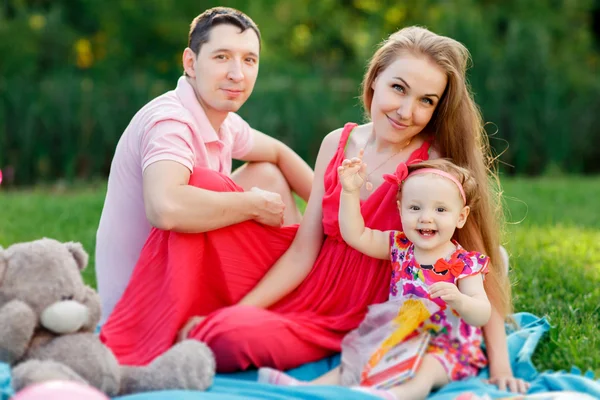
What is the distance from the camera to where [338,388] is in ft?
8.58

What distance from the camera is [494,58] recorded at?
8.30 metres

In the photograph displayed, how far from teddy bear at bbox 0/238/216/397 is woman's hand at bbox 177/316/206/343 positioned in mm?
232


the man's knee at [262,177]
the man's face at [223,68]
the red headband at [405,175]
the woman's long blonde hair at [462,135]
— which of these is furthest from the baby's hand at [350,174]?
the man's knee at [262,177]

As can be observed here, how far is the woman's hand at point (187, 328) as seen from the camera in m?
2.95

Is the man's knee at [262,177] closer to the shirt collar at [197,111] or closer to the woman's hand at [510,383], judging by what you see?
the shirt collar at [197,111]

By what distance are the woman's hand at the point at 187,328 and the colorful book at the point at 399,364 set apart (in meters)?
0.66

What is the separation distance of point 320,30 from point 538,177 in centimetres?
488

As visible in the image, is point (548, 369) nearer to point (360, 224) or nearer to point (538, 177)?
point (360, 224)

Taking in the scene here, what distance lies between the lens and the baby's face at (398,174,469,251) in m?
2.84

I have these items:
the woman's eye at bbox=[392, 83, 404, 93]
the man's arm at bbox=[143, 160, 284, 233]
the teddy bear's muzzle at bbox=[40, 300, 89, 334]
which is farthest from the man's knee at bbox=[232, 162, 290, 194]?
the teddy bear's muzzle at bbox=[40, 300, 89, 334]

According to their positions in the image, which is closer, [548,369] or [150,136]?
[548,369]

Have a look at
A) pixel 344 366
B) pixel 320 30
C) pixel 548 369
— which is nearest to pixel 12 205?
pixel 344 366

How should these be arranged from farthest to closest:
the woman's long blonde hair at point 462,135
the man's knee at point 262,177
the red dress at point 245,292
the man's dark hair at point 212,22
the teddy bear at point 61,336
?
the man's knee at point 262,177, the man's dark hair at point 212,22, the woman's long blonde hair at point 462,135, the red dress at point 245,292, the teddy bear at point 61,336

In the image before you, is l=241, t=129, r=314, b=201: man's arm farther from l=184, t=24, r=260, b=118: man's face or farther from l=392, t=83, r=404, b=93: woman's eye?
l=392, t=83, r=404, b=93: woman's eye
